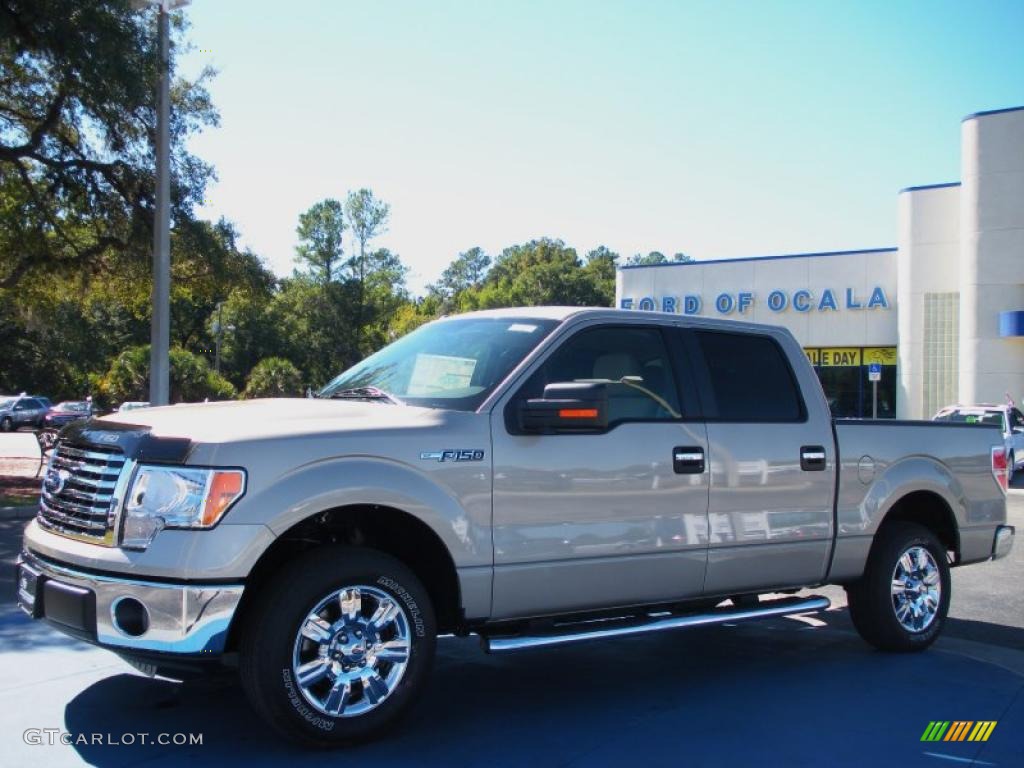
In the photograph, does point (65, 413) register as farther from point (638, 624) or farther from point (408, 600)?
point (408, 600)

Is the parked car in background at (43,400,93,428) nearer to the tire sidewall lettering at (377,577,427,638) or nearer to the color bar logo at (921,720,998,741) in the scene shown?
the tire sidewall lettering at (377,577,427,638)

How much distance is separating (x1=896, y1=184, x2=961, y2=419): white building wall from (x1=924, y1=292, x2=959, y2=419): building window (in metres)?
0.15

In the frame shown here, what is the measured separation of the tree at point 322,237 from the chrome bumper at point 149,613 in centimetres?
6649

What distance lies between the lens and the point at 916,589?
664 centimetres

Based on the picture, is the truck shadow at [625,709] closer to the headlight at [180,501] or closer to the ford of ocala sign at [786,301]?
the headlight at [180,501]

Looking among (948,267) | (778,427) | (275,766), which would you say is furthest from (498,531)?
(948,267)

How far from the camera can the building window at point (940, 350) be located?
32469 mm

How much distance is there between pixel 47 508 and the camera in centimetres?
486

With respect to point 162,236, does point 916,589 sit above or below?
below

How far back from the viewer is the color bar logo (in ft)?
16.2

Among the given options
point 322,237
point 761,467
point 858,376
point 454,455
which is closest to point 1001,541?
point 761,467

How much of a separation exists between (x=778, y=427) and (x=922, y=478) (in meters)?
1.32

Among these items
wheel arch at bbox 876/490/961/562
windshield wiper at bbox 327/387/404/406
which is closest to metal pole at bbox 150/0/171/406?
windshield wiper at bbox 327/387/404/406

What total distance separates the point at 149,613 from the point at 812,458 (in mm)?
3832
